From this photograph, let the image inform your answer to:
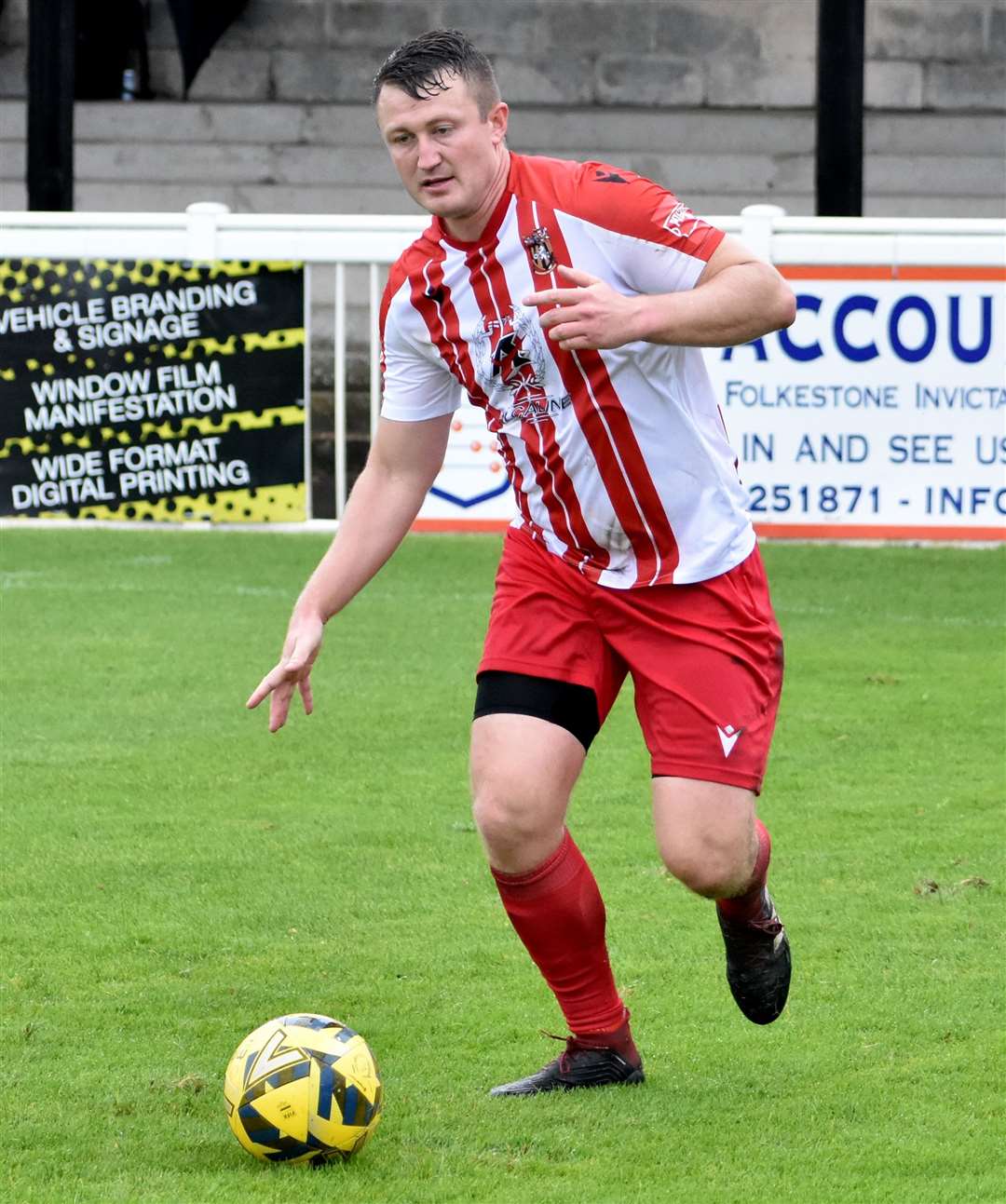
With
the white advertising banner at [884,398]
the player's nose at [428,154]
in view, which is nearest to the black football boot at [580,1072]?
the player's nose at [428,154]

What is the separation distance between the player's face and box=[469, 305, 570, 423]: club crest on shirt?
225mm

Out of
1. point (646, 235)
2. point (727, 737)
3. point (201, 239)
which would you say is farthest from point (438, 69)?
point (201, 239)

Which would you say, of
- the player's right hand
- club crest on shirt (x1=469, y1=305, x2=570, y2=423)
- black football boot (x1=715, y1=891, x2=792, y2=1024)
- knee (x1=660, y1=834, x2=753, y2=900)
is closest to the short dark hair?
club crest on shirt (x1=469, y1=305, x2=570, y2=423)

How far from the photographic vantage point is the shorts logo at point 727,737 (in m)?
4.00

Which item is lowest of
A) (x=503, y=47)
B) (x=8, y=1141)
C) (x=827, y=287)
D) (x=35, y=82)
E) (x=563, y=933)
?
(x=8, y=1141)

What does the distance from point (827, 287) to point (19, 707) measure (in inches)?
221

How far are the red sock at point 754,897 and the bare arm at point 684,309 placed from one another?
1.04 m

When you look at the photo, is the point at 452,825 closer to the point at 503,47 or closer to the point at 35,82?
the point at 35,82

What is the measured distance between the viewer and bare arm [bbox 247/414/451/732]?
4199 mm

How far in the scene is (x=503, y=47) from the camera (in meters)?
19.3

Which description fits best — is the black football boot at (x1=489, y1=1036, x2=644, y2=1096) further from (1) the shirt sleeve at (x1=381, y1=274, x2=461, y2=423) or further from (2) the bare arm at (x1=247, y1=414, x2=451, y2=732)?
(1) the shirt sleeve at (x1=381, y1=274, x2=461, y2=423)

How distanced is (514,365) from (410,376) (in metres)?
0.35

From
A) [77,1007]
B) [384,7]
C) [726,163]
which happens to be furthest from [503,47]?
[77,1007]

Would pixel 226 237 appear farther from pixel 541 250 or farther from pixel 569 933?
pixel 569 933
